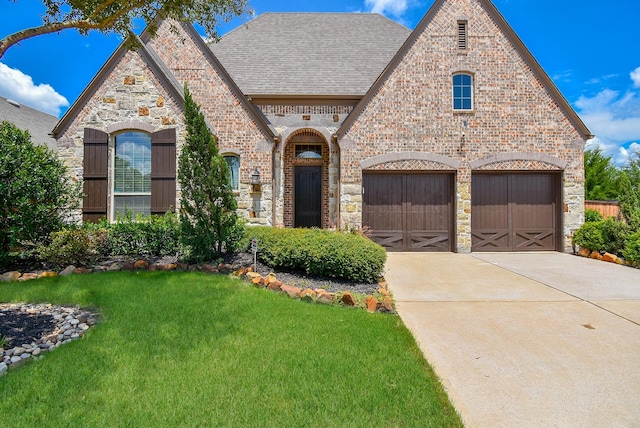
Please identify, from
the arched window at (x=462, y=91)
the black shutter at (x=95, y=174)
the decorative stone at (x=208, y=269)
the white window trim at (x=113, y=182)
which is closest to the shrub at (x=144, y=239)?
the decorative stone at (x=208, y=269)

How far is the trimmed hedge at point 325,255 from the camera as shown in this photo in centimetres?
551

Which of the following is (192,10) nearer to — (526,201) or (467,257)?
(467,257)

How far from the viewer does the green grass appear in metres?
2.21

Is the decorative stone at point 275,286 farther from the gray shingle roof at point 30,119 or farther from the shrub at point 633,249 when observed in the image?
the gray shingle roof at point 30,119

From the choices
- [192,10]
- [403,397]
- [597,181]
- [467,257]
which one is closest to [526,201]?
[467,257]

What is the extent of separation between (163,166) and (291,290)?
6513 millimetres

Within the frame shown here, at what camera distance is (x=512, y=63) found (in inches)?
380

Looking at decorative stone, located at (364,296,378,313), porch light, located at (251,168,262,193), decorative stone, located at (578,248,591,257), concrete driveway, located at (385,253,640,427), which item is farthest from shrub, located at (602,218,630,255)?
porch light, located at (251,168,262,193)

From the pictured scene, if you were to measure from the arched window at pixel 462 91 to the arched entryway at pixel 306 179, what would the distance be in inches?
178

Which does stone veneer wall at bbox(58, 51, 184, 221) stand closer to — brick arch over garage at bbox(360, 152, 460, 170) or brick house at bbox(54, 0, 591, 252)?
brick house at bbox(54, 0, 591, 252)

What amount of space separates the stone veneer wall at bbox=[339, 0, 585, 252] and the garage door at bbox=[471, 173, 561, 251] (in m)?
0.34

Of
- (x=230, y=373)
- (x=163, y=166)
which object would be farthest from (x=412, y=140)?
(x=230, y=373)

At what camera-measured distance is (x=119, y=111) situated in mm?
9117

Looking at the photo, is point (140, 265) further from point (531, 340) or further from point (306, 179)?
point (531, 340)
